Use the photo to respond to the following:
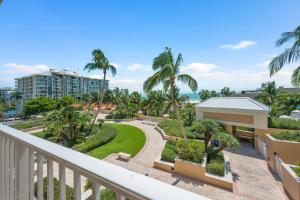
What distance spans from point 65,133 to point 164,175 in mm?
9463

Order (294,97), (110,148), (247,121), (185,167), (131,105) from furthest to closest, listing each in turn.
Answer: (131,105) → (294,97) → (247,121) → (110,148) → (185,167)

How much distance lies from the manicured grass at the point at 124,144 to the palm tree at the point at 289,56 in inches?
399

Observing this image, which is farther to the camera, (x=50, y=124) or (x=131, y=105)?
(x=131, y=105)

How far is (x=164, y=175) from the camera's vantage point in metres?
9.38

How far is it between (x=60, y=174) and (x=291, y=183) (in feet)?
33.1

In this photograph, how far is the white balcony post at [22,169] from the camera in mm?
1357

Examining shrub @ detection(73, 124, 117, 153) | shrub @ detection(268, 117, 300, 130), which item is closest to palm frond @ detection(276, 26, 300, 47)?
shrub @ detection(268, 117, 300, 130)

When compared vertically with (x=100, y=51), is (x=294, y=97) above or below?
below

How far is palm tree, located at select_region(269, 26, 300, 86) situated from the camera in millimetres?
7219

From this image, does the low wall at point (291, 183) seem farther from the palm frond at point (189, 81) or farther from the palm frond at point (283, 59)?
the palm frond at point (189, 81)

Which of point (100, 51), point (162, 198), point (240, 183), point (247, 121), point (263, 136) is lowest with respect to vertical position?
point (240, 183)

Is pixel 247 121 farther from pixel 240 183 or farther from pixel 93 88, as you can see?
pixel 93 88

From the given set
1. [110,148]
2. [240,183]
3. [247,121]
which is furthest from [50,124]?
[247,121]

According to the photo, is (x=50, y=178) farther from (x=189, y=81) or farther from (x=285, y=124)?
(x=285, y=124)
